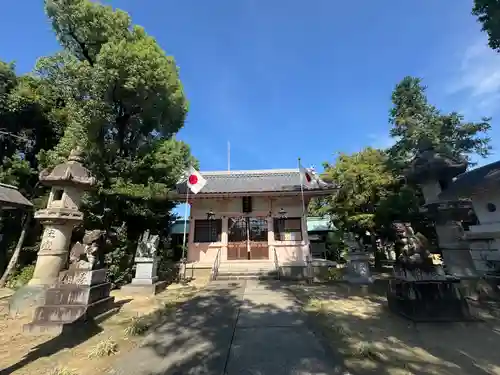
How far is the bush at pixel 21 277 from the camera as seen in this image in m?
8.68

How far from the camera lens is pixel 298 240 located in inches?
514

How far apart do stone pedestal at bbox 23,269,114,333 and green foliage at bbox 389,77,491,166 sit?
13646mm

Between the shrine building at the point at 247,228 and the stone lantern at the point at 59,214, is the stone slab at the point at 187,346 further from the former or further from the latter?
the shrine building at the point at 247,228

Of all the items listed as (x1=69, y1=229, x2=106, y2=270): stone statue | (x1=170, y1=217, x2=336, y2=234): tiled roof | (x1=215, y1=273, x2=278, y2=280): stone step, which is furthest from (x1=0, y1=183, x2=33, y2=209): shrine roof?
(x1=170, y1=217, x2=336, y2=234): tiled roof

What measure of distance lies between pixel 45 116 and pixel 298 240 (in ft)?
44.5

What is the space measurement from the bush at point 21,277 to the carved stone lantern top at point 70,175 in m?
4.61

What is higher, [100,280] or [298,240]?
[298,240]

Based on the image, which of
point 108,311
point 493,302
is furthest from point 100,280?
point 493,302

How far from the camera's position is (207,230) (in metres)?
13.6

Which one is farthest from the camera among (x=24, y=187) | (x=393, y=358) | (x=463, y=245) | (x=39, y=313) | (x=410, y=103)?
(x=410, y=103)

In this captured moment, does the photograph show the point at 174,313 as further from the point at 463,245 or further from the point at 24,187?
the point at 24,187

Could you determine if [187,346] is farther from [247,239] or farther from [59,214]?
[247,239]

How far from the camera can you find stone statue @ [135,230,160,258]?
898 cm

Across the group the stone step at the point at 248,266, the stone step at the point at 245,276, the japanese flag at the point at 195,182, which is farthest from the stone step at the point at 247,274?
the japanese flag at the point at 195,182
